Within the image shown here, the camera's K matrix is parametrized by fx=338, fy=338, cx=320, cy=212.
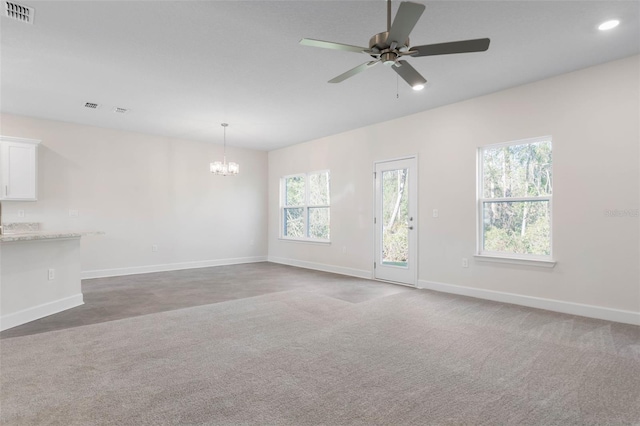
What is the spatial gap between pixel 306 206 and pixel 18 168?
5133 millimetres

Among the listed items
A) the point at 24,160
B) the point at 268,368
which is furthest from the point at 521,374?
the point at 24,160

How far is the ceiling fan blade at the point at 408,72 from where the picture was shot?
104 inches

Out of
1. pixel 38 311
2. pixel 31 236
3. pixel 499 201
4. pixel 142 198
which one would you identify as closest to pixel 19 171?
pixel 142 198

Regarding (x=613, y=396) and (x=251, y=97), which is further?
(x=251, y=97)

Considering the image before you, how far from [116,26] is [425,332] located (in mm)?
4043

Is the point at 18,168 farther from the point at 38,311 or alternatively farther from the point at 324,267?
the point at 324,267

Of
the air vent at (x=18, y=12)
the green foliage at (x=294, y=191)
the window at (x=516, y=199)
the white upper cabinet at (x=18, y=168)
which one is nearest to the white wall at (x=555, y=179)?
the window at (x=516, y=199)

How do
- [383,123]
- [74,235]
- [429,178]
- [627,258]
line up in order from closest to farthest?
[627,258], [74,235], [429,178], [383,123]

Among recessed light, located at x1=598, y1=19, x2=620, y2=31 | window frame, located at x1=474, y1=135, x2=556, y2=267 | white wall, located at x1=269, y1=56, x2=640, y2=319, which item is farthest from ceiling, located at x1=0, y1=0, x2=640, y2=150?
window frame, located at x1=474, y1=135, x2=556, y2=267

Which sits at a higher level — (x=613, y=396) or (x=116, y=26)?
(x=116, y=26)

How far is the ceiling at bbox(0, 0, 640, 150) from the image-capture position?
2797 millimetres

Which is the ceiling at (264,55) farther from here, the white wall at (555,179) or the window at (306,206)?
the window at (306,206)

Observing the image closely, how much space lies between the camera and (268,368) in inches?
100

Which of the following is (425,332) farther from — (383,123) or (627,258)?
(383,123)
